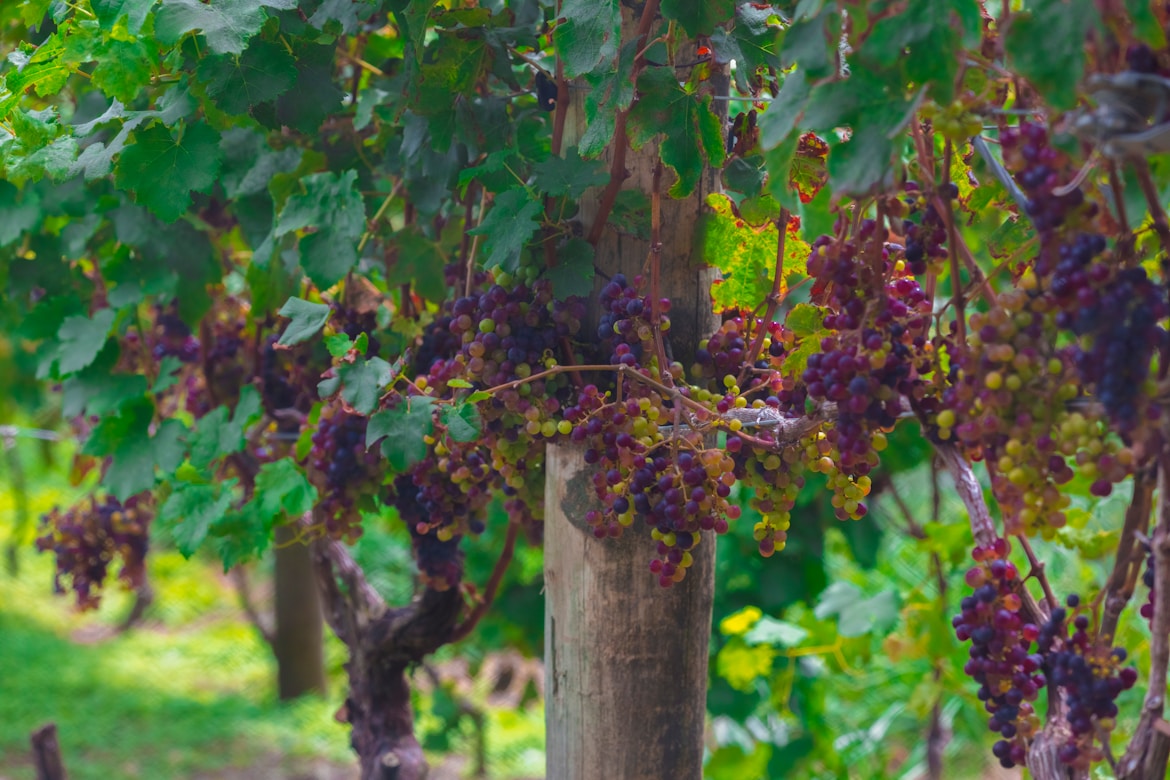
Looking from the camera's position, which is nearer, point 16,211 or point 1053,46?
point 1053,46

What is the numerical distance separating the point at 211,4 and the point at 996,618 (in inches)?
42.8

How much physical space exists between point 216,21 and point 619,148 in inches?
19.0

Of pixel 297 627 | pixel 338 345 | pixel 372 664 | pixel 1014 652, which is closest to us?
pixel 1014 652

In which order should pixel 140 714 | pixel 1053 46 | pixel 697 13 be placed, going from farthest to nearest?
pixel 140 714
pixel 697 13
pixel 1053 46

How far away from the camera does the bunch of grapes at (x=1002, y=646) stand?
105 cm

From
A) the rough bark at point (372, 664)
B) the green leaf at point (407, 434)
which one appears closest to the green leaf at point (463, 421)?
the green leaf at point (407, 434)

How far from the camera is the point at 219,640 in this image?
5.27 meters

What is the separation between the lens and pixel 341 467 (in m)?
1.57

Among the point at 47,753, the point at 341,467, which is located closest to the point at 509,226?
the point at 341,467

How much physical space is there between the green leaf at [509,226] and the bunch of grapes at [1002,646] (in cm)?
62

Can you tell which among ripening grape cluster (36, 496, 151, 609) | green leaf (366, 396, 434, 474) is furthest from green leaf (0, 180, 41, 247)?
green leaf (366, 396, 434, 474)

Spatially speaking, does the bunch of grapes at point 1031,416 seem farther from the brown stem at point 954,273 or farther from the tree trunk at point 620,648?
the tree trunk at point 620,648

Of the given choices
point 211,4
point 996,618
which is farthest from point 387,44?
point 996,618

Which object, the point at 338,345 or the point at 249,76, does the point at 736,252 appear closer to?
the point at 338,345
